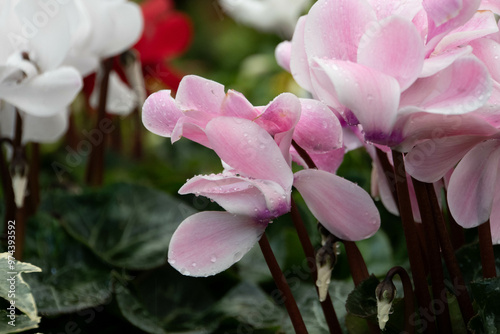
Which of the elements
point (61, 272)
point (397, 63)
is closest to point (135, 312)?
point (61, 272)

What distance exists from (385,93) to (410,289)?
19cm

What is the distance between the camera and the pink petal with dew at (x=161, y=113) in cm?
54

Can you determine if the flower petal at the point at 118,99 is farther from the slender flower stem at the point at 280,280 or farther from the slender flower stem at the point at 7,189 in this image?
the slender flower stem at the point at 280,280

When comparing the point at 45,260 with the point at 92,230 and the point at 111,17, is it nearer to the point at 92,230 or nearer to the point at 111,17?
the point at 92,230

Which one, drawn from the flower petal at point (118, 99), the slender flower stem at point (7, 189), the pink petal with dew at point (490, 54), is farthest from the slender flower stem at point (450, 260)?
the flower petal at point (118, 99)

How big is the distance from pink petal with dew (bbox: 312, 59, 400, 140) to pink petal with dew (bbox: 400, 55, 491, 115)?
25 mm

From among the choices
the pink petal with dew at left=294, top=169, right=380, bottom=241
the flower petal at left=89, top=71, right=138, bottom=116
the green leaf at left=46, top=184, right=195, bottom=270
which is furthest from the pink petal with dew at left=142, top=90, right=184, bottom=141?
the flower petal at left=89, top=71, right=138, bottom=116

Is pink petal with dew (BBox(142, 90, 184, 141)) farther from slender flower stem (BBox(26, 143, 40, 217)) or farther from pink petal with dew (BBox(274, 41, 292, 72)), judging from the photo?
slender flower stem (BBox(26, 143, 40, 217))

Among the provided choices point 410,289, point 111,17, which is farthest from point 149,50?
point 410,289

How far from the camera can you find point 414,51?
465mm

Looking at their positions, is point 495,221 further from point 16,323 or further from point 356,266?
point 16,323

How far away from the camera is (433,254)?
57 cm

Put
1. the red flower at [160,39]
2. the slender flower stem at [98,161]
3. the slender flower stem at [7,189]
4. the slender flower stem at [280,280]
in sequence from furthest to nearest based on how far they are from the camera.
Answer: the red flower at [160,39] < the slender flower stem at [98,161] < the slender flower stem at [7,189] < the slender flower stem at [280,280]

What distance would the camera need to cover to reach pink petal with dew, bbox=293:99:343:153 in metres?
0.52
